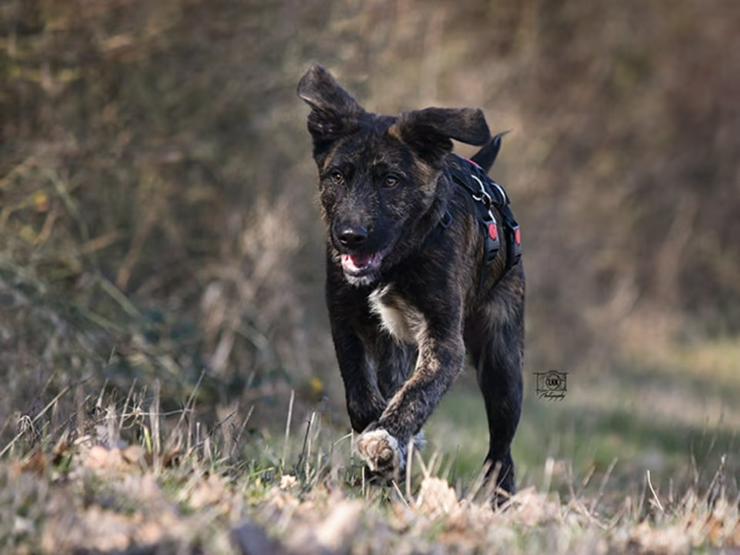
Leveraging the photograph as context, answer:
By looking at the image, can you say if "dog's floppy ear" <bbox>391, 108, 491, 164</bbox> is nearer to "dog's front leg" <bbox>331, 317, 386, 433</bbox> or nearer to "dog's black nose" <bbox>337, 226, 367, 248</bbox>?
"dog's black nose" <bbox>337, 226, 367, 248</bbox>

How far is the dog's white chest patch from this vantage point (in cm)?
594

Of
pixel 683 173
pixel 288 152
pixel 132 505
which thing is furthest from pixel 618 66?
pixel 132 505

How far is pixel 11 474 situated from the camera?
3.98m

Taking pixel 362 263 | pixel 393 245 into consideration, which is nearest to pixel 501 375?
pixel 393 245

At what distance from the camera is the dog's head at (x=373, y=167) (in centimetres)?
579

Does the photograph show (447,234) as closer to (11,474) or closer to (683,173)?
(11,474)

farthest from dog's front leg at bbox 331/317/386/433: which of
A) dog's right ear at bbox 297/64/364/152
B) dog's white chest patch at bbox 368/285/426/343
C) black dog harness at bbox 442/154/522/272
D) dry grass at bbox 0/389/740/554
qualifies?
dog's right ear at bbox 297/64/364/152

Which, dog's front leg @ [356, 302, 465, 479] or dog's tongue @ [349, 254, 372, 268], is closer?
dog's front leg @ [356, 302, 465, 479]

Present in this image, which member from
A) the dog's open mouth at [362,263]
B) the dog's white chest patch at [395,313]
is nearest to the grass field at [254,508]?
the dog's white chest patch at [395,313]

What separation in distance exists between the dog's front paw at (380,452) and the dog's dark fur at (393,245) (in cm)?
19

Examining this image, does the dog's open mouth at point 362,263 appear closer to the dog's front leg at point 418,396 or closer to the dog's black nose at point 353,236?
the dog's black nose at point 353,236

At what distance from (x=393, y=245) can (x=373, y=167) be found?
1.22ft

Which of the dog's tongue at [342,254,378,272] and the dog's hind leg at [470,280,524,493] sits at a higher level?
the dog's tongue at [342,254,378,272]

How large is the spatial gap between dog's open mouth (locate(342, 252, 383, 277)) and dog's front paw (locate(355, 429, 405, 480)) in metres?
0.75
